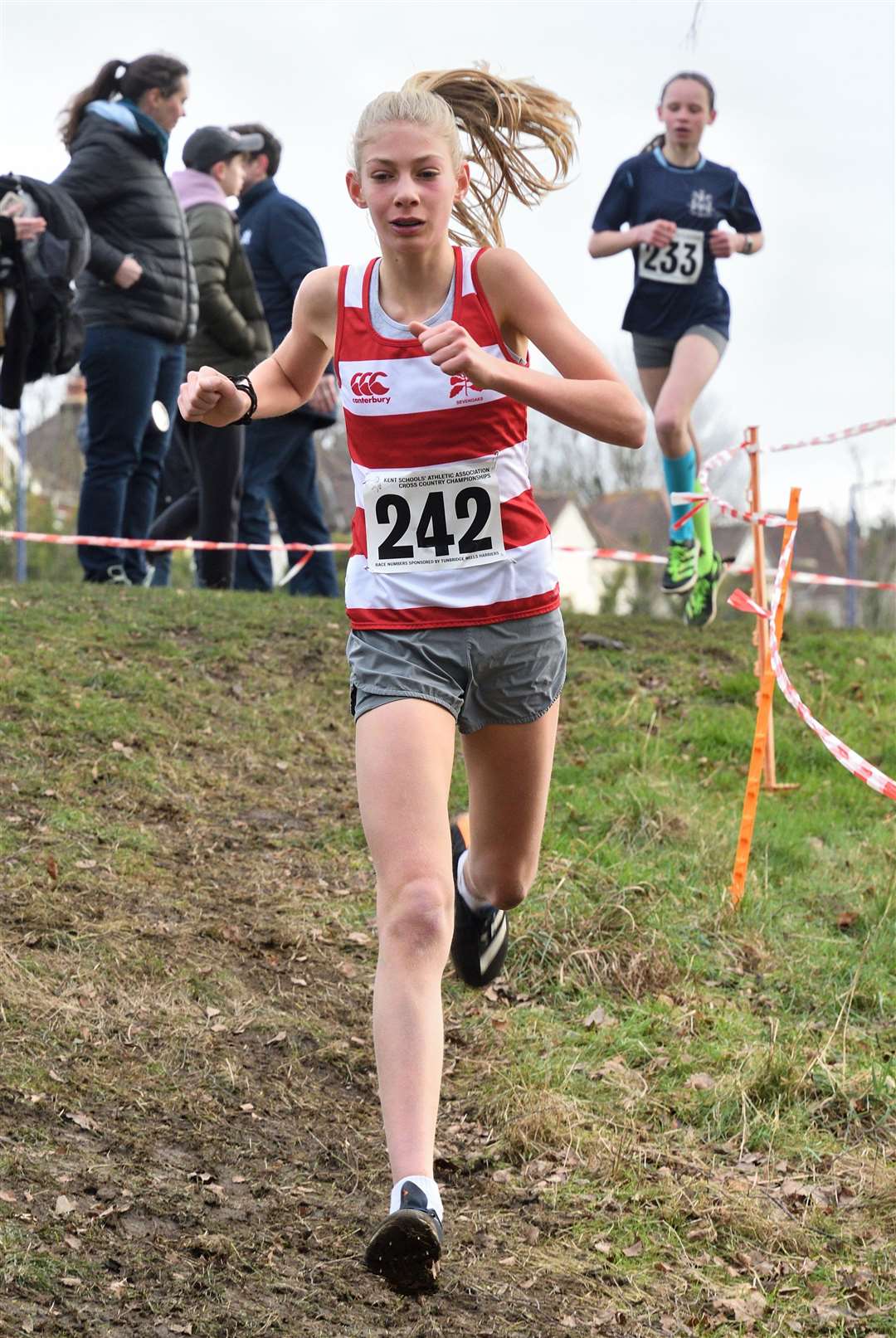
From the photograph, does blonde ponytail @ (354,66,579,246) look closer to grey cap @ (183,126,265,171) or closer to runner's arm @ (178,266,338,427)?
runner's arm @ (178,266,338,427)

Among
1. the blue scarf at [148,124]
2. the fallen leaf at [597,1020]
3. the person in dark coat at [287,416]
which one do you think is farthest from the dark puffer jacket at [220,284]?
the fallen leaf at [597,1020]

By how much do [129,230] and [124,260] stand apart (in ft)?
0.84

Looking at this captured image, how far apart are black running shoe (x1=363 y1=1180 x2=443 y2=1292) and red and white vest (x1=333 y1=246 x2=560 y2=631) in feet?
3.99

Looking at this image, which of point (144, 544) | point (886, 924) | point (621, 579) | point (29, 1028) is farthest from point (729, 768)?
point (621, 579)

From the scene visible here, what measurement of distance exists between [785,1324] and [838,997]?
1751 millimetres

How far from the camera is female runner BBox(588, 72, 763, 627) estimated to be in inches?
331

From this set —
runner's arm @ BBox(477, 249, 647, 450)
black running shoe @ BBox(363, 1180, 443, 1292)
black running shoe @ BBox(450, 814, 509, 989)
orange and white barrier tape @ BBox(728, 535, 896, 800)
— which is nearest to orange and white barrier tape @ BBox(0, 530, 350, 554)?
orange and white barrier tape @ BBox(728, 535, 896, 800)

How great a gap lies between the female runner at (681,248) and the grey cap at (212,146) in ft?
6.88

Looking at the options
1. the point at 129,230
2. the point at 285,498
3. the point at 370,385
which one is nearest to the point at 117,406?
the point at 129,230

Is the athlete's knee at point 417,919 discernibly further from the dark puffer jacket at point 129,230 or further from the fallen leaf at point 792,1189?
the dark puffer jacket at point 129,230

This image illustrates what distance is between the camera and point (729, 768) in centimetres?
729

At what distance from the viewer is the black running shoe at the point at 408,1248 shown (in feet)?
8.87

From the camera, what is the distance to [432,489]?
3367 mm

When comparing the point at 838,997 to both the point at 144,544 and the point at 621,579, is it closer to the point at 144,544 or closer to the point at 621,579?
the point at 144,544
